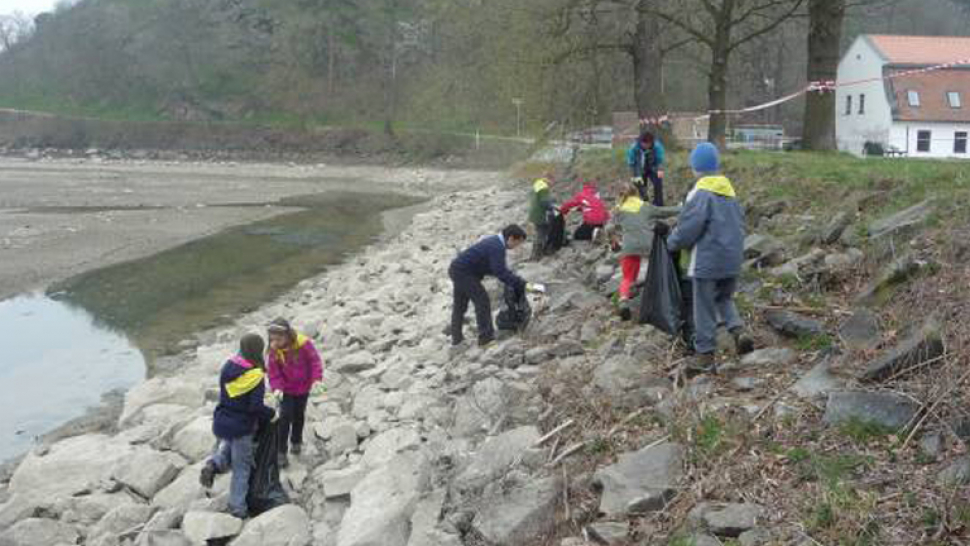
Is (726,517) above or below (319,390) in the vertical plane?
above

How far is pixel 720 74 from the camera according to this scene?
63.3 ft

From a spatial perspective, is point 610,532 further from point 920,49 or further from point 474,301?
point 920,49

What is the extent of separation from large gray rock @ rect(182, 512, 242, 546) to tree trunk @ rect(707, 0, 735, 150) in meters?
14.3

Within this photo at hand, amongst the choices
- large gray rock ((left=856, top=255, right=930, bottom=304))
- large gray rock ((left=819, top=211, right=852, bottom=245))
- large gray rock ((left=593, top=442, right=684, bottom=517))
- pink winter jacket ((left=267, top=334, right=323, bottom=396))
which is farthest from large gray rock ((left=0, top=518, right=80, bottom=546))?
large gray rock ((left=819, top=211, right=852, bottom=245))

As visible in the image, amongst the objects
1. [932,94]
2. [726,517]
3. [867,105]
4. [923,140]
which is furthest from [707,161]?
[867,105]

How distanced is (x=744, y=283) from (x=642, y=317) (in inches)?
45.6

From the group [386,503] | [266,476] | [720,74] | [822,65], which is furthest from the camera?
[720,74]

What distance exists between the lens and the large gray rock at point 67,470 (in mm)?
7785

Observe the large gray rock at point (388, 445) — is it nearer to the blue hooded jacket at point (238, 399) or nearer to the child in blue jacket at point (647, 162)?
the blue hooded jacket at point (238, 399)

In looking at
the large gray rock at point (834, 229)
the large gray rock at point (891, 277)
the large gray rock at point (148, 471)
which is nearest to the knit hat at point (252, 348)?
the large gray rock at point (148, 471)

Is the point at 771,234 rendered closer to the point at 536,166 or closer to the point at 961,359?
the point at 961,359

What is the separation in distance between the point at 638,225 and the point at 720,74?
11822mm

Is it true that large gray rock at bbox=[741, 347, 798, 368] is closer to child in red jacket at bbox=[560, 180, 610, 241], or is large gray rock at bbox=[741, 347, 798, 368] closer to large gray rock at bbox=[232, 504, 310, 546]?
large gray rock at bbox=[232, 504, 310, 546]

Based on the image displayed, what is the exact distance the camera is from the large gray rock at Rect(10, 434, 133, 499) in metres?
7.79
